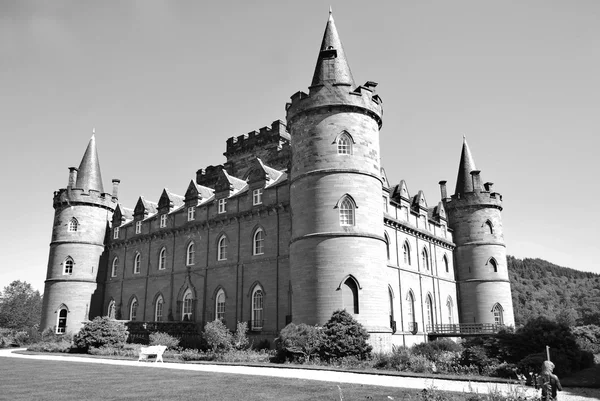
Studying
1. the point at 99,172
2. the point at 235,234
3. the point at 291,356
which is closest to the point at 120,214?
the point at 99,172

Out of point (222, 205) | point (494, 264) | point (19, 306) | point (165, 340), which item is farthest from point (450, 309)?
point (19, 306)

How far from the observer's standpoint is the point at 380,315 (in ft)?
80.8

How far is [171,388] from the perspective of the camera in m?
12.7

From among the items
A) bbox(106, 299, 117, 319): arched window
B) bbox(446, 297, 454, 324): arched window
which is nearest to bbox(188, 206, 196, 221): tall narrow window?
bbox(106, 299, 117, 319): arched window

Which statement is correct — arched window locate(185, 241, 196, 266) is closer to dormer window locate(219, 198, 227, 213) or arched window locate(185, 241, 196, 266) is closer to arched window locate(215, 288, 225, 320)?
dormer window locate(219, 198, 227, 213)

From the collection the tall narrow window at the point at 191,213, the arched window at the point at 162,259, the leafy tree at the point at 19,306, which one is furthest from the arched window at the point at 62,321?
the leafy tree at the point at 19,306

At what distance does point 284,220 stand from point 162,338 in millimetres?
10003

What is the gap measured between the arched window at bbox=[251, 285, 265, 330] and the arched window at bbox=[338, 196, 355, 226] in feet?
27.2

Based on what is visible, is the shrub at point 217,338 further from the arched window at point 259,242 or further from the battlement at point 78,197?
the battlement at point 78,197

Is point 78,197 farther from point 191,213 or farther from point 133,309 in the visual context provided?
point 191,213

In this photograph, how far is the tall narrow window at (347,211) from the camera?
1001 inches

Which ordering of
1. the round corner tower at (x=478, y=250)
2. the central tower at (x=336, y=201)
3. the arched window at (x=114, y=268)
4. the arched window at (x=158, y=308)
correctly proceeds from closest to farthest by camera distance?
the central tower at (x=336, y=201)
the arched window at (x=158, y=308)
the round corner tower at (x=478, y=250)
the arched window at (x=114, y=268)

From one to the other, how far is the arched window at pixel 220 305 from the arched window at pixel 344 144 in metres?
13.4

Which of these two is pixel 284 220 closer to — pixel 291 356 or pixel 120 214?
pixel 291 356
